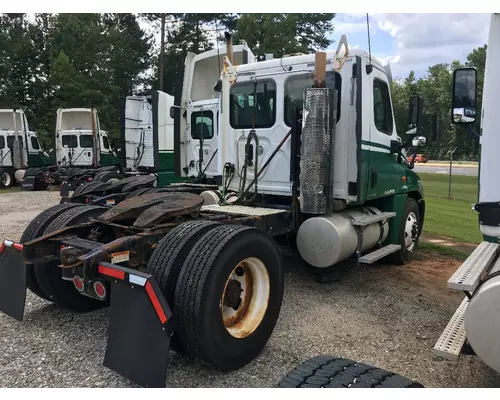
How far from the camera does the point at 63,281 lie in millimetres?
4418

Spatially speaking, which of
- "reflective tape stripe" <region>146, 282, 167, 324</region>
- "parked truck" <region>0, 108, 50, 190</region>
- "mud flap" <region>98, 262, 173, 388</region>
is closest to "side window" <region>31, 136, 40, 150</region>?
"parked truck" <region>0, 108, 50, 190</region>

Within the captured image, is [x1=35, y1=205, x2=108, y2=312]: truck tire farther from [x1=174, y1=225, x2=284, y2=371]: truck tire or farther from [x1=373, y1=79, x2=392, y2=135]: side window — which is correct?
[x1=373, y1=79, x2=392, y2=135]: side window

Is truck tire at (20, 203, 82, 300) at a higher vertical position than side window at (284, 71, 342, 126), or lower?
lower

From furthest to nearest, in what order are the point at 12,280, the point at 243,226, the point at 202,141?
the point at 202,141 → the point at 12,280 → the point at 243,226

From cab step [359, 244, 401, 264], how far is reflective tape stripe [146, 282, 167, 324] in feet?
10.8

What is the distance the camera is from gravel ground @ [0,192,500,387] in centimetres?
338

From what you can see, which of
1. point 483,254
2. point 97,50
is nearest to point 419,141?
point 483,254

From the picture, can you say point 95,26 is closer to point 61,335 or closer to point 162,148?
point 162,148

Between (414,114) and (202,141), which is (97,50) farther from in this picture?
(414,114)

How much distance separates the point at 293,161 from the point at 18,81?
33.6 m

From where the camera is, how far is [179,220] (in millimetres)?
4383

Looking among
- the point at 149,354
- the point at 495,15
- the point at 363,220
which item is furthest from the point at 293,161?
the point at 149,354

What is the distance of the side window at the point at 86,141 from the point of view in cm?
2045

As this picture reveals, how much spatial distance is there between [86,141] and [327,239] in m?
17.5
